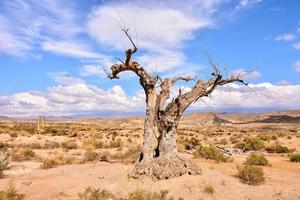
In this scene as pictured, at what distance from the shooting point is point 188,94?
15.4 m

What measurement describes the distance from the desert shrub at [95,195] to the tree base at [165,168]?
2.33 m

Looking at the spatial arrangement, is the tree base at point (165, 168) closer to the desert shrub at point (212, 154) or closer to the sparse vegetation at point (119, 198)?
the sparse vegetation at point (119, 198)

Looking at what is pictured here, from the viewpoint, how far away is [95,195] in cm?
1184

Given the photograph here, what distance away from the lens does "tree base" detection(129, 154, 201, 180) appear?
46.3 feet

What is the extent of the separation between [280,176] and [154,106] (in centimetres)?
561

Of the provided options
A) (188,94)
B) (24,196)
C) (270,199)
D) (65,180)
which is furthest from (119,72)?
(270,199)

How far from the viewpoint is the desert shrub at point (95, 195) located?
38.6 feet

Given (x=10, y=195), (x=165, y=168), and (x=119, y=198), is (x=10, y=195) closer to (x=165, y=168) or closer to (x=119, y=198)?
(x=119, y=198)

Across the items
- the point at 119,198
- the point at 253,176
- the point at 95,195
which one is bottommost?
the point at 119,198

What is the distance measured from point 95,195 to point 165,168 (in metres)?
3.29

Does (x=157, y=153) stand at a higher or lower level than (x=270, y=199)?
higher

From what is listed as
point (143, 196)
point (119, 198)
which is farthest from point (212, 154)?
point (143, 196)

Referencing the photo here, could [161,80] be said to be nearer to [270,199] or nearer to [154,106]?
[154,106]

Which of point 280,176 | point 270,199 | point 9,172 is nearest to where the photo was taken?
point 270,199
